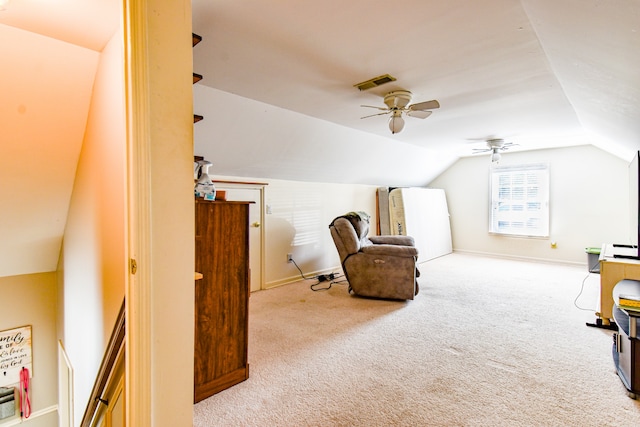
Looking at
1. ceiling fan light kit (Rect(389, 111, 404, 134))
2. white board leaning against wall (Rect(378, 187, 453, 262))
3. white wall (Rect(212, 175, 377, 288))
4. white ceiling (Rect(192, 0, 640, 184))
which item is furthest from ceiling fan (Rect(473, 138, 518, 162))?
ceiling fan light kit (Rect(389, 111, 404, 134))

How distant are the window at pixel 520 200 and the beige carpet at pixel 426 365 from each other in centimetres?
223

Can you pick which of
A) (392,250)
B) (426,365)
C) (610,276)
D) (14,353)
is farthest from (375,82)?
(14,353)

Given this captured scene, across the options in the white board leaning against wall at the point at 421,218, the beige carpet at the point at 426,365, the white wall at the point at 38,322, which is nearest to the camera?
the beige carpet at the point at 426,365

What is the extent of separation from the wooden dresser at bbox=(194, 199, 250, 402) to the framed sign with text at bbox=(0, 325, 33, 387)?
2.67 meters

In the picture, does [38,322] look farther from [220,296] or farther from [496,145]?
[496,145]

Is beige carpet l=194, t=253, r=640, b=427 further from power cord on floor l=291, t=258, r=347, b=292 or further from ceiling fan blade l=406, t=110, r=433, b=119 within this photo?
ceiling fan blade l=406, t=110, r=433, b=119

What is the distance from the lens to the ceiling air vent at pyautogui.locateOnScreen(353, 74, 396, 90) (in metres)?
2.57

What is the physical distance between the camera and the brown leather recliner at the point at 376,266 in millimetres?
3654

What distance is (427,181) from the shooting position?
23.9 ft

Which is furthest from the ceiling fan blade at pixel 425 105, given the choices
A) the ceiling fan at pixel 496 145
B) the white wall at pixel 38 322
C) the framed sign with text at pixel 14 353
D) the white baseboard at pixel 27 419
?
the white baseboard at pixel 27 419

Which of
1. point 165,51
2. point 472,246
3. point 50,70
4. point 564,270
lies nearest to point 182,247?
point 165,51

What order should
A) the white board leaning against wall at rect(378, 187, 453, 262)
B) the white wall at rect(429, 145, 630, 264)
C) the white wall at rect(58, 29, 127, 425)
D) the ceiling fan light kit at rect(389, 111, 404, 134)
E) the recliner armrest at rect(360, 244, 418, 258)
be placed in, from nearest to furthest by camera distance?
the white wall at rect(58, 29, 127, 425), the ceiling fan light kit at rect(389, 111, 404, 134), the recliner armrest at rect(360, 244, 418, 258), the white wall at rect(429, 145, 630, 264), the white board leaning against wall at rect(378, 187, 453, 262)

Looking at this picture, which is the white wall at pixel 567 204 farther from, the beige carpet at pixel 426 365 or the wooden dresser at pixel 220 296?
the wooden dresser at pixel 220 296

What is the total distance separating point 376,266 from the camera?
147 inches
